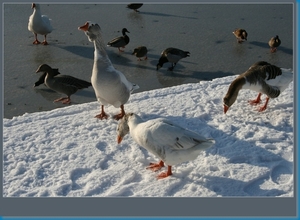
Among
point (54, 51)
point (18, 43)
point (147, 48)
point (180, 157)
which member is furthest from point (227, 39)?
point (180, 157)

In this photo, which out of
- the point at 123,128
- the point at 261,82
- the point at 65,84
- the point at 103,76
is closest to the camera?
the point at 123,128

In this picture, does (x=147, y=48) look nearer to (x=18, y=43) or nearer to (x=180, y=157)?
(x=18, y=43)

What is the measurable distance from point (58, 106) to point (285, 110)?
3189mm

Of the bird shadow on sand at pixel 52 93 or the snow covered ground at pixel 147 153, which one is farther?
the bird shadow on sand at pixel 52 93

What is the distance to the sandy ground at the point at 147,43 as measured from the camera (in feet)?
23.6

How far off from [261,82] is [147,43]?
9.65 feet

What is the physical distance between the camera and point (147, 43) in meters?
8.40

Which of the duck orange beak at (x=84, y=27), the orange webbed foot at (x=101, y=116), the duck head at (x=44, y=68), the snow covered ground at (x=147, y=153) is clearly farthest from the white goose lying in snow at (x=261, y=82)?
the duck head at (x=44, y=68)

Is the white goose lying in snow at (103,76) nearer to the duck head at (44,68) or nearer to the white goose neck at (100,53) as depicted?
the white goose neck at (100,53)

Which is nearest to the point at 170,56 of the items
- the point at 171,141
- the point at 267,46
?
the point at 267,46

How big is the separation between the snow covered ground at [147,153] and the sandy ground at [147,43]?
65 centimetres

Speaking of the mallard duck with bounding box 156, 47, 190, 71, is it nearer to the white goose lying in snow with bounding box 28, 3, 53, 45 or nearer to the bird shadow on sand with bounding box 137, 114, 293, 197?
the bird shadow on sand with bounding box 137, 114, 293, 197

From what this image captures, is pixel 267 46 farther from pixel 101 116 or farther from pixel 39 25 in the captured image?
pixel 39 25

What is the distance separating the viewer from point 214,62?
25.3 feet
